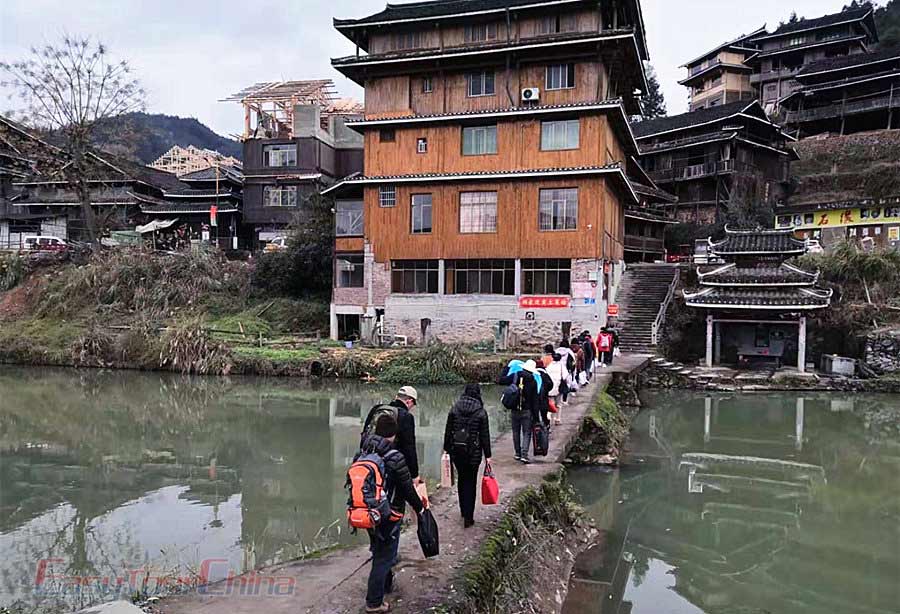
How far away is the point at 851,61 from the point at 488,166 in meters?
38.5

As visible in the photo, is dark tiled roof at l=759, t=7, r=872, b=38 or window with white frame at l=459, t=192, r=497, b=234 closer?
window with white frame at l=459, t=192, r=497, b=234

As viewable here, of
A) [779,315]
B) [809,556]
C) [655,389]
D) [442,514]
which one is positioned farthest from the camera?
[779,315]

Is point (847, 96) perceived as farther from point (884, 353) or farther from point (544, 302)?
point (544, 302)

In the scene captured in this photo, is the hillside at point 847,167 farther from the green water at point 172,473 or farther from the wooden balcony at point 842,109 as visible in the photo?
the green water at point 172,473

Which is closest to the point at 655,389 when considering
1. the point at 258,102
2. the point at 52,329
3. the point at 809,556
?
the point at 809,556

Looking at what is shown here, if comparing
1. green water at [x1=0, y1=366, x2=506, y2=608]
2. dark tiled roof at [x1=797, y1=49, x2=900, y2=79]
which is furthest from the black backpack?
dark tiled roof at [x1=797, y1=49, x2=900, y2=79]

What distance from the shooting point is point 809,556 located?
8.70 metres

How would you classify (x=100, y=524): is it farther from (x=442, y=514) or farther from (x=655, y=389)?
(x=655, y=389)

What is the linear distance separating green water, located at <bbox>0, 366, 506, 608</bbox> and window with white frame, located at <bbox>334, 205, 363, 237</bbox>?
831 cm

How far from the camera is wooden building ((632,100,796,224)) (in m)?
41.3

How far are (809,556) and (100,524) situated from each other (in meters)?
10.2

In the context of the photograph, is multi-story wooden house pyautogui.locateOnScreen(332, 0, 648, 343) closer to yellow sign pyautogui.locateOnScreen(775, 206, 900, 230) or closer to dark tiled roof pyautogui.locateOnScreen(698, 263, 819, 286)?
dark tiled roof pyautogui.locateOnScreen(698, 263, 819, 286)

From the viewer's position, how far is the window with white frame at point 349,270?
27436mm

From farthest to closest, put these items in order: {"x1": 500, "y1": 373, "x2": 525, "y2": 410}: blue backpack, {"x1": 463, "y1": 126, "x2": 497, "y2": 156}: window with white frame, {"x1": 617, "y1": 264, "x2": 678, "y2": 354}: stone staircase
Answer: {"x1": 463, "y1": 126, "x2": 497, "y2": 156}: window with white frame, {"x1": 617, "y1": 264, "x2": 678, "y2": 354}: stone staircase, {"x1": 500, "y1": 373, "x2": 525, "y2": 410}: blue backpack
